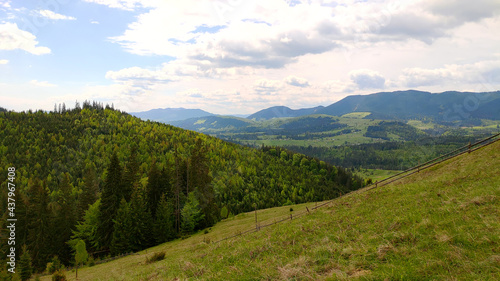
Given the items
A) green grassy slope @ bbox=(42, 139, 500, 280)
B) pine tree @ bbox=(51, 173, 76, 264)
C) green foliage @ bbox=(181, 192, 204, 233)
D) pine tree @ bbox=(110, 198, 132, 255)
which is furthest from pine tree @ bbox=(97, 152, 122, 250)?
green grassy slope @ bbox=(42, 139, 500, 280)

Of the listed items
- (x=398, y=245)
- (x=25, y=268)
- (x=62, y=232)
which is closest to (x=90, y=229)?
(x=62, y=232)

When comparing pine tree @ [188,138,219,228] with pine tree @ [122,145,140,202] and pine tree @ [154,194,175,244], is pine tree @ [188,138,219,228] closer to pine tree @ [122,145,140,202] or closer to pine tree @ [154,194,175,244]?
pine tree @ [154,194,175,244]

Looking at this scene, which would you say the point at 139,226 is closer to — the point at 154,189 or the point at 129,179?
the point at 154,189

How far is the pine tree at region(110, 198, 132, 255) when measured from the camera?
192 feet

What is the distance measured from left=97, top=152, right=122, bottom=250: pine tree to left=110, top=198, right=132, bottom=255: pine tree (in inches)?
197

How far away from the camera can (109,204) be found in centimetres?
6506

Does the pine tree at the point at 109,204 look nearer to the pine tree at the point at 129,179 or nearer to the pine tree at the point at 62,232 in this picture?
the pine tree at the point at 129,179

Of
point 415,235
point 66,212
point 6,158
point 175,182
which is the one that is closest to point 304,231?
point 415,235

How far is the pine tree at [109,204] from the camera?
209ft

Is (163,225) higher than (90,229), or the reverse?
(163,225)

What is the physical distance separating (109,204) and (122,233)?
10.3 meters

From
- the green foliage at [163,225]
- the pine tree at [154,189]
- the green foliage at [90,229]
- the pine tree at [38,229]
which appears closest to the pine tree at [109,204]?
the green foliage at [90,229]

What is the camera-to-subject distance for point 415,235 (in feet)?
46.8

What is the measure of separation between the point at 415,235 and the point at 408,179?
24406mm
